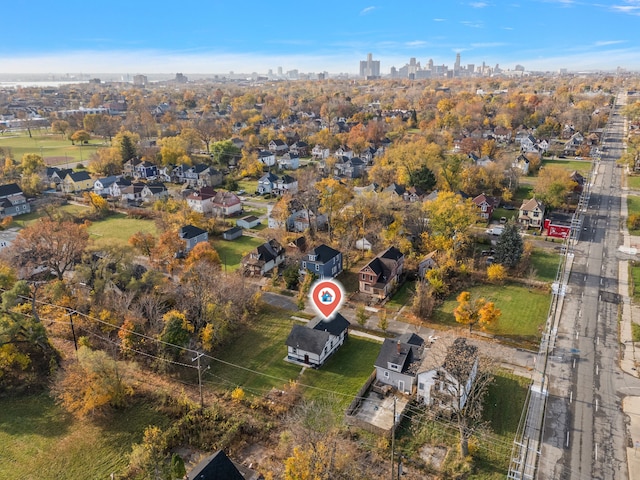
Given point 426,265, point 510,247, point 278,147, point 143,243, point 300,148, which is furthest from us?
point 278,147

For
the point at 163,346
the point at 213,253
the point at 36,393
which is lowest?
the point at 36,393

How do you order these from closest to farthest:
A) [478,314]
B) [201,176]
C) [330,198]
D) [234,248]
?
[478,314] < [330,198] < [234,248] < [201,176]

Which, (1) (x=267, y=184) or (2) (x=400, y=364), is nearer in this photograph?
(2) (x=400, y=364)

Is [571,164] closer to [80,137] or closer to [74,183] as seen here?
[74,183]

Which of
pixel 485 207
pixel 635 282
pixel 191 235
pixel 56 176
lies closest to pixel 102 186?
pixel 56 176

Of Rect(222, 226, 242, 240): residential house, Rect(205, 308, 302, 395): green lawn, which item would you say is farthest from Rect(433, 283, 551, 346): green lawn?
Rect(222, 226, 242, 240): residential house

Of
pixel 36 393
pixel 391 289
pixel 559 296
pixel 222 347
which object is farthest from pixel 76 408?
pixel 559 296

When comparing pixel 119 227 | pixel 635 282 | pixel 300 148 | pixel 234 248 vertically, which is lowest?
pixel 635 282

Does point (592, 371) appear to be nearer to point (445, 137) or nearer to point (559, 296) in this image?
point (559, 296)
